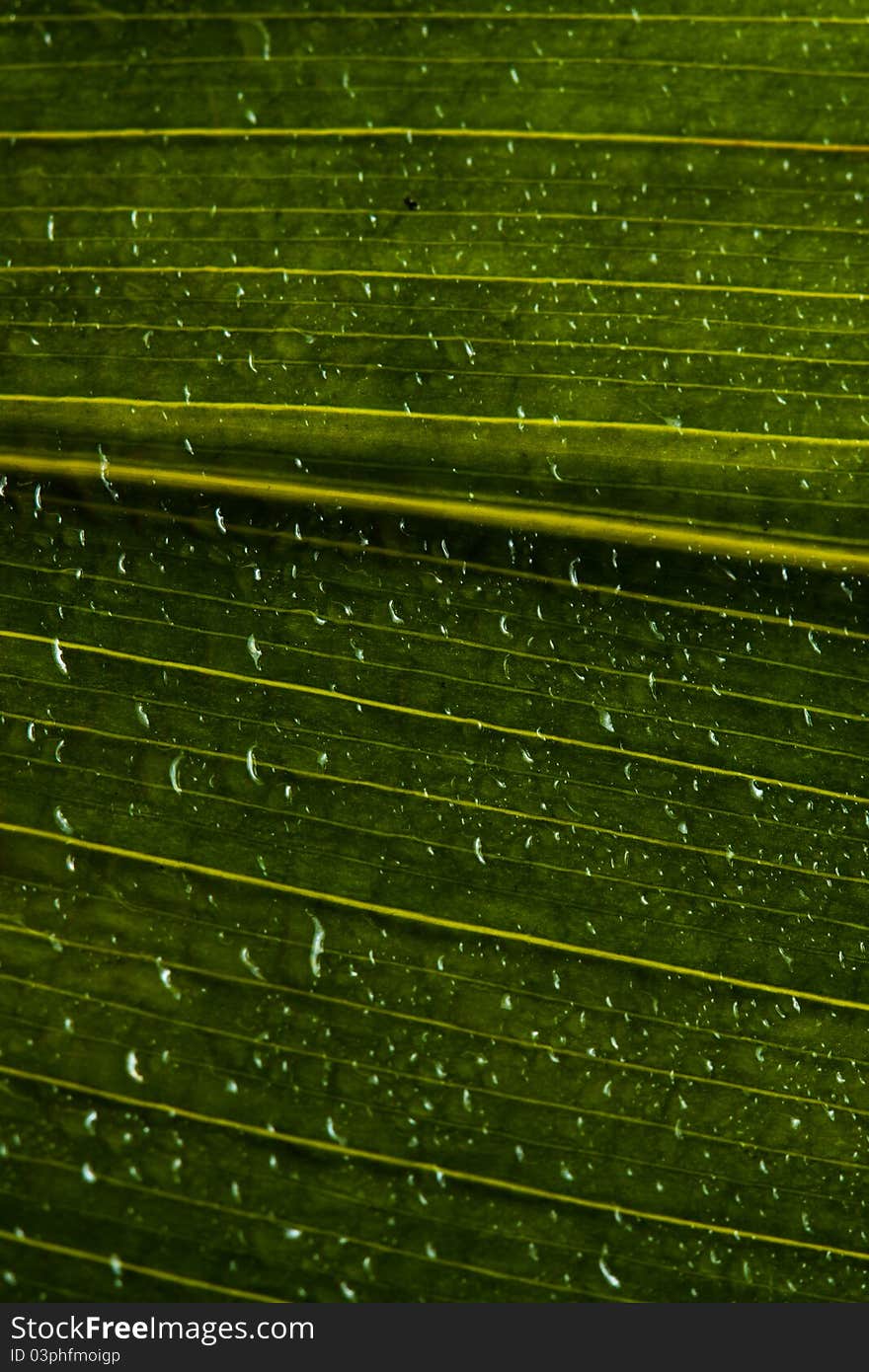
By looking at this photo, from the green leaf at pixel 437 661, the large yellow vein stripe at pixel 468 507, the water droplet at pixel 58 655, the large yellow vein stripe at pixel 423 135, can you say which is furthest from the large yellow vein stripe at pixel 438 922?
the large yellow vein stripe at pixel 423 135

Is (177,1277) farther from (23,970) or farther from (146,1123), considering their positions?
(23,970)

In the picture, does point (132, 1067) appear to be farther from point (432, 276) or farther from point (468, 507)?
point (432, 276)

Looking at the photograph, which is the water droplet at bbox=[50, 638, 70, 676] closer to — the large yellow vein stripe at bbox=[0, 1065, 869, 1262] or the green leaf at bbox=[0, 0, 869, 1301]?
the green leaf at bbox=[0, 0, 869, 1301]

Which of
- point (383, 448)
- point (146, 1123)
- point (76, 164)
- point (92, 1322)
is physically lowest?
point (92, 1322)

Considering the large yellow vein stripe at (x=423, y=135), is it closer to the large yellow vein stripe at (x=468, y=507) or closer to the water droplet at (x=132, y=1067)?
the large yellow vein stripe at (x=468, y=507)

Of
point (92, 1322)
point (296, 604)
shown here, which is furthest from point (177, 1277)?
point (296, 604)

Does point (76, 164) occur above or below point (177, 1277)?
above
